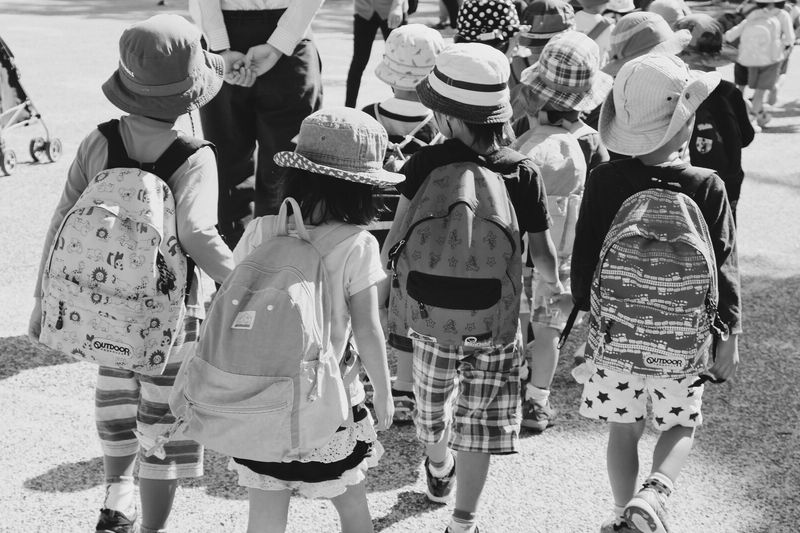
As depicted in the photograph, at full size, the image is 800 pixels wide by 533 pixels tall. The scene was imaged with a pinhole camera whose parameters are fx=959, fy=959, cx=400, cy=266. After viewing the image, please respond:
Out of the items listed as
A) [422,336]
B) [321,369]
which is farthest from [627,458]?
[321,369]

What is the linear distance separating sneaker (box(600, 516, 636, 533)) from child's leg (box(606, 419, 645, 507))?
0.08m

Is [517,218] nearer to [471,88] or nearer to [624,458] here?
[471,88]

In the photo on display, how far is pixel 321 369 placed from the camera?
241 centimetres

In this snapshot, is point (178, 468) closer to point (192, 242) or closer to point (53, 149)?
point (192, 242)

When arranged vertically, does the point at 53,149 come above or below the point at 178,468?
A: below

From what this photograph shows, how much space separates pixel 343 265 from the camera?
8.29 ft

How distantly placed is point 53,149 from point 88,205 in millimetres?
5440

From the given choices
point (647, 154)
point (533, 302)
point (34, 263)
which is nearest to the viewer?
point (647, 154)

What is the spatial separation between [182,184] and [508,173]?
1002mm

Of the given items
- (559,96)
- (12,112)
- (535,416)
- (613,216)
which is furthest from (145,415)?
(12,112)

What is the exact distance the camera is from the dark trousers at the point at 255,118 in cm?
454

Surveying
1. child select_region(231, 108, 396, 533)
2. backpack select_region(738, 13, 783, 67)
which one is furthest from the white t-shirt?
backpack select_region(738, 13, 783, 67)

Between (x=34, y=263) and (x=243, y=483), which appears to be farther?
(x=34, y=263)

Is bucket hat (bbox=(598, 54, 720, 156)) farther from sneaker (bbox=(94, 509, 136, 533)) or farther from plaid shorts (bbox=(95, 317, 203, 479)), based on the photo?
sneaker (bbox=(94, 509, 136, 533))
